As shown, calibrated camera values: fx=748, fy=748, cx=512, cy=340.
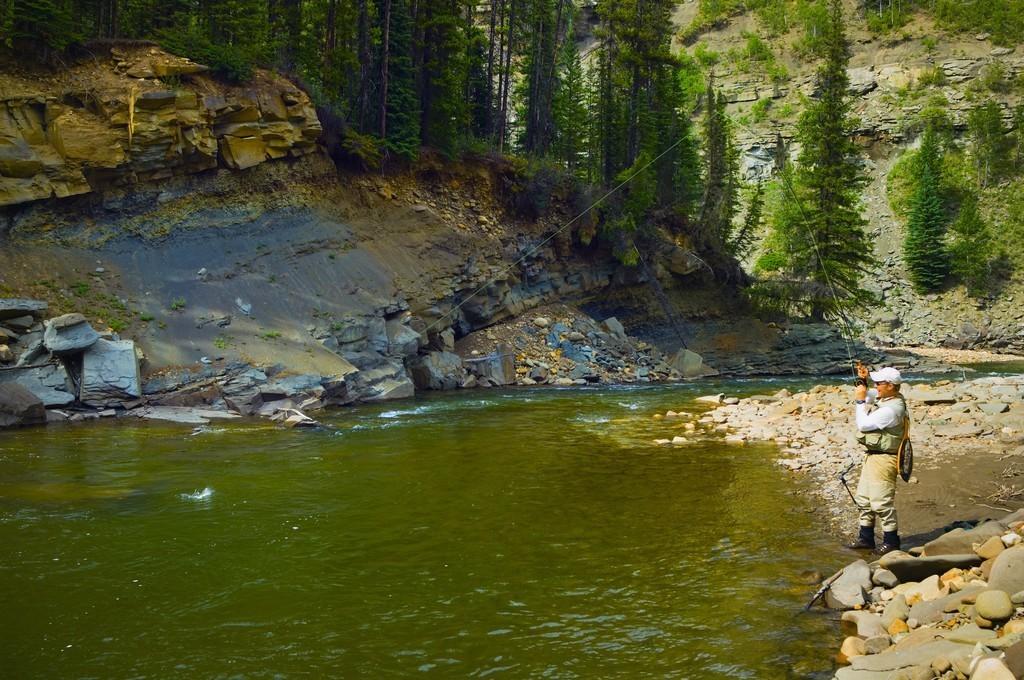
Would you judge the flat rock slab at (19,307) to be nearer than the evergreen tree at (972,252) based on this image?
Yes

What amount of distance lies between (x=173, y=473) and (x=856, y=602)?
9.35 m

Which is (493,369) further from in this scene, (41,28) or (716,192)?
(716,192)

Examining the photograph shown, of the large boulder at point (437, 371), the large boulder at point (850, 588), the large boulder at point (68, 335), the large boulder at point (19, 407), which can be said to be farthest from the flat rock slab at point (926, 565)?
the large boulder at point (437, 371)

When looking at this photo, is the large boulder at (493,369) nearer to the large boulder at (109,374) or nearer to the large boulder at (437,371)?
the large boulder at (437,371)

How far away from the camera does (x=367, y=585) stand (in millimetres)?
6840

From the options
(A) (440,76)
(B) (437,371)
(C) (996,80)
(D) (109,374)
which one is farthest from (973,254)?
(D) (109,374)

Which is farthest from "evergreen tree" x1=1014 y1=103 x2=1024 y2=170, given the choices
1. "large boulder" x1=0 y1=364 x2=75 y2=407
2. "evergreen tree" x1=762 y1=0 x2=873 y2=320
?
"large boulder" x1=0 y1=364 x2=75 y2=407

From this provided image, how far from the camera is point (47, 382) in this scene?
631 inches

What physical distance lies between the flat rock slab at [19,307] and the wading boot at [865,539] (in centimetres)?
1745

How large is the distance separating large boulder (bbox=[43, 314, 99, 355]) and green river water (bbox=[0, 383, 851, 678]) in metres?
3.16

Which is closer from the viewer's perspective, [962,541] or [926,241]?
[962,541]

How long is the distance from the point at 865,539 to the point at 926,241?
2111 inches

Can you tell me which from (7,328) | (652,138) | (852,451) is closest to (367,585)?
(852,451)

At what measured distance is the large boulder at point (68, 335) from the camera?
16.2m
